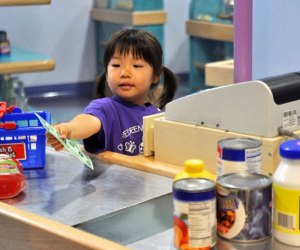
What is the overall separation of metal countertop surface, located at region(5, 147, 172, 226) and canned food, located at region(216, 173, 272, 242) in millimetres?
318

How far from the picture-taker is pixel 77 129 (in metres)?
1.81

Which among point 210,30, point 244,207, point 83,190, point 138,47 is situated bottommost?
point 210,30

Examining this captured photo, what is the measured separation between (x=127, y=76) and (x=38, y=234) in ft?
2.67

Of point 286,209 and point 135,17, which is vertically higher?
point 286,209

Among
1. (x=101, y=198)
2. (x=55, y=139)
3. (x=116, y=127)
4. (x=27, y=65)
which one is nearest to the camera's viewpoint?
(x=101, y=198)

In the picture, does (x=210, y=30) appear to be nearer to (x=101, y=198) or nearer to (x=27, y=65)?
(x=27, y=65)

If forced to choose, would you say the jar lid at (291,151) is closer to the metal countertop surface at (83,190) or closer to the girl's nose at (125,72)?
the metal countertop surface at (83,190)

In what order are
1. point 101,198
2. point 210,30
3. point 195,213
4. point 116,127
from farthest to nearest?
1. point 210,30
2. point 116,127
3. point 101,198
4. point 195,213

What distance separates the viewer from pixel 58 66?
685 centimetres

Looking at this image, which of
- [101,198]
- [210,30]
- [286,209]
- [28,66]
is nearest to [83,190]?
[101,198]

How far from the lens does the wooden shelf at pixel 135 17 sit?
248 inches

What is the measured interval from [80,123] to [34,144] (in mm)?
150

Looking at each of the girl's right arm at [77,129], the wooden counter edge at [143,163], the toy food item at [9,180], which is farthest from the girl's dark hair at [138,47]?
the toy food item at [9,180]

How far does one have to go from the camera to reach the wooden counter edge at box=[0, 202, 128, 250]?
3.96ft
